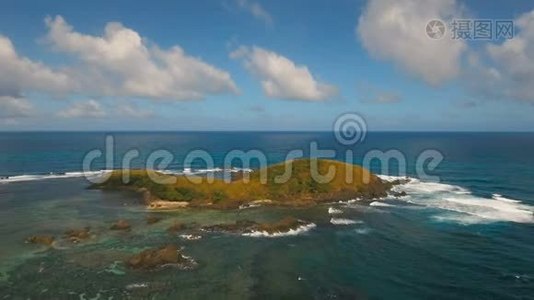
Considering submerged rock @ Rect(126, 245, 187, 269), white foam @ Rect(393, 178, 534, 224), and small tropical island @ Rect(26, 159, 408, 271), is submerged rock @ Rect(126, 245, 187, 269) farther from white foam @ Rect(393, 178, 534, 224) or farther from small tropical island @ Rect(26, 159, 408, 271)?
white foam @ Rect(393, 178, 534, 224)

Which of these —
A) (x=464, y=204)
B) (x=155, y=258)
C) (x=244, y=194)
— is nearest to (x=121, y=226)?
(x=155, y=258)

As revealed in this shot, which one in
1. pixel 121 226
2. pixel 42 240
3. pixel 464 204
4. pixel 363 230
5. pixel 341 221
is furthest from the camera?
pixel 464 204

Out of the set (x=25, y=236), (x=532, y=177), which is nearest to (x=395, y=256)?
(x=25, y=236)

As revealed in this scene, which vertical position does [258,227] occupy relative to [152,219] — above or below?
below

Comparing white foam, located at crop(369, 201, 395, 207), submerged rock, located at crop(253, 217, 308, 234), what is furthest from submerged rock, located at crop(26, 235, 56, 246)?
white foam, located at crop(369, 201, 395, 207)

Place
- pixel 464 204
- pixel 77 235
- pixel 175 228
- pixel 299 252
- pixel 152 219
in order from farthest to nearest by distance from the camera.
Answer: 1. pixel 464 204
2. pixel 152 219
3. pixel 175 228
4. pixel 77 235
5. pixel 299 252

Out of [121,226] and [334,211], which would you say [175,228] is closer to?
[121,226]
